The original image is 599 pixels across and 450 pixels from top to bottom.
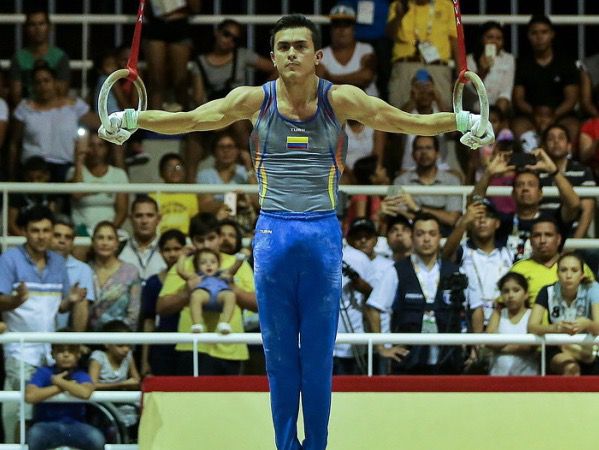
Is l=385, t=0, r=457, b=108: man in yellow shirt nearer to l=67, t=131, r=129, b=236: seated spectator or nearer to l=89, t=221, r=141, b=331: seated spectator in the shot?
l=67, t=131, r=129, b=236: seated spectator

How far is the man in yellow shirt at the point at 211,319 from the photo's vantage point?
27.3ft

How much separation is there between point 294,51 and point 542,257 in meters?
3.38

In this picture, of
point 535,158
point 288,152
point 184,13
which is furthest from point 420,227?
point 184,13

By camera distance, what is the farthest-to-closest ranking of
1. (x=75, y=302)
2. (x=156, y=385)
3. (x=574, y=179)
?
(x=574, y=179) < (x=75, y=302) < (x=156, y=385)

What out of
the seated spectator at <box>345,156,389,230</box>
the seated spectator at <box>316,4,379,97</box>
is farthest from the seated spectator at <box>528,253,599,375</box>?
the seated spectator at <box>316,4,379,97</box>

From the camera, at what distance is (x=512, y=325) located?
27.5ft

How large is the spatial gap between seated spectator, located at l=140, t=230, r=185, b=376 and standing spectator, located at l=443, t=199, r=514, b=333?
1.80m

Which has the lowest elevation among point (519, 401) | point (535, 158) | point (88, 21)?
point (519, 401)

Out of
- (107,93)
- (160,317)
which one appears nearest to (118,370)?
(160,317)

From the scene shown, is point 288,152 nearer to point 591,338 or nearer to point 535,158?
point 591,338

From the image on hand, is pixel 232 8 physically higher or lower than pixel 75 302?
higher

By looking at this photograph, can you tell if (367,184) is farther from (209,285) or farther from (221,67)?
(209,285)

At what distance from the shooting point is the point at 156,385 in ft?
23.8

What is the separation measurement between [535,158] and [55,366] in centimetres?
353
